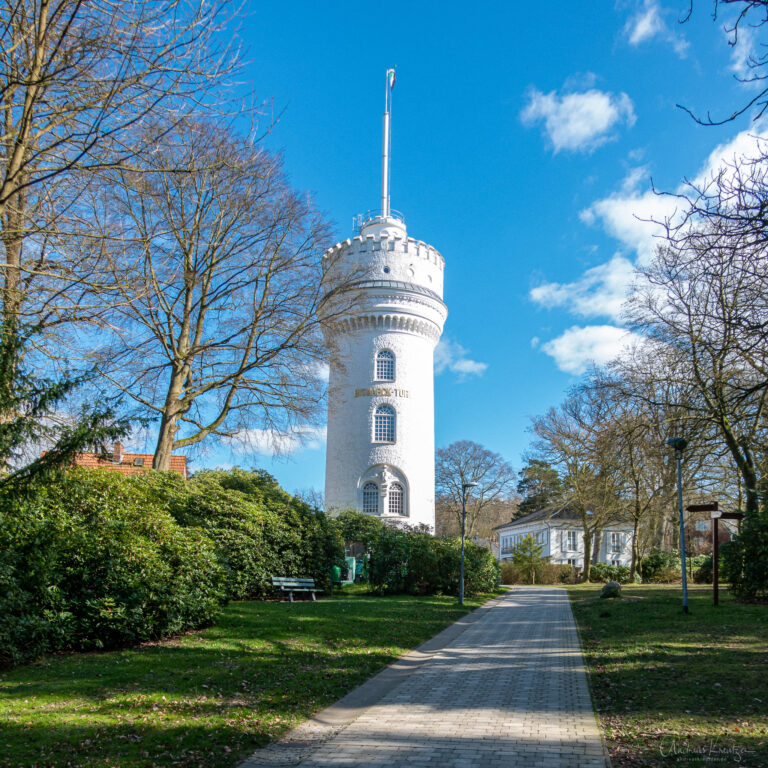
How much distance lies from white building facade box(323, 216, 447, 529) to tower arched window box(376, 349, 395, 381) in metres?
0.06

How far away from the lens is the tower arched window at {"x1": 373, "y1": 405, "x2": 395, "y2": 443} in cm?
3603

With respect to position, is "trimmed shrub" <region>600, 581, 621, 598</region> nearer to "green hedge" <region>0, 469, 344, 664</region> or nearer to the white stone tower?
the white stone tower

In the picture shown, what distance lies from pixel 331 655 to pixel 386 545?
14079 millimetres

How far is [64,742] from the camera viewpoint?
5.42m

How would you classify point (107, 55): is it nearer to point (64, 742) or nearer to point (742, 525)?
point (64, 742)

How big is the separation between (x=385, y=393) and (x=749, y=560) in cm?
2139

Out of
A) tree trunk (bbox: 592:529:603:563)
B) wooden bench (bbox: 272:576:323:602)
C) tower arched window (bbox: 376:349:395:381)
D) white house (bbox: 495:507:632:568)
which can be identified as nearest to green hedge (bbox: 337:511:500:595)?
wooden bench (bbox: 272:576:323:602)

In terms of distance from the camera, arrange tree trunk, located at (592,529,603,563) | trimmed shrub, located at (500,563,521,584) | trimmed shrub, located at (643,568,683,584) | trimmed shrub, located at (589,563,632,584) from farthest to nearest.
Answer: trimmed shrub, located at (500,563,521,584), tree trunk, located at (592,529,603,563), trimmed shrub, located at (589,563,632,584), trimmed shrub, located at (643,568,683,584)

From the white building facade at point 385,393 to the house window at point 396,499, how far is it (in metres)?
0.06

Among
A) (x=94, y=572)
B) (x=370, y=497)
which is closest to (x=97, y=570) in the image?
(x=94, y=572)

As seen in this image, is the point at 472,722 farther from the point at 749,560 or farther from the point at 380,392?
the point at 380,392

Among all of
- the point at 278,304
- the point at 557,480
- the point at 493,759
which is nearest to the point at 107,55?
the point at 493,759

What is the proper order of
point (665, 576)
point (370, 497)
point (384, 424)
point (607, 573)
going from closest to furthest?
point (370, 497), point (665, 576), point (384, 424), point (607, 573)

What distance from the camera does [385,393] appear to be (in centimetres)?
3628
